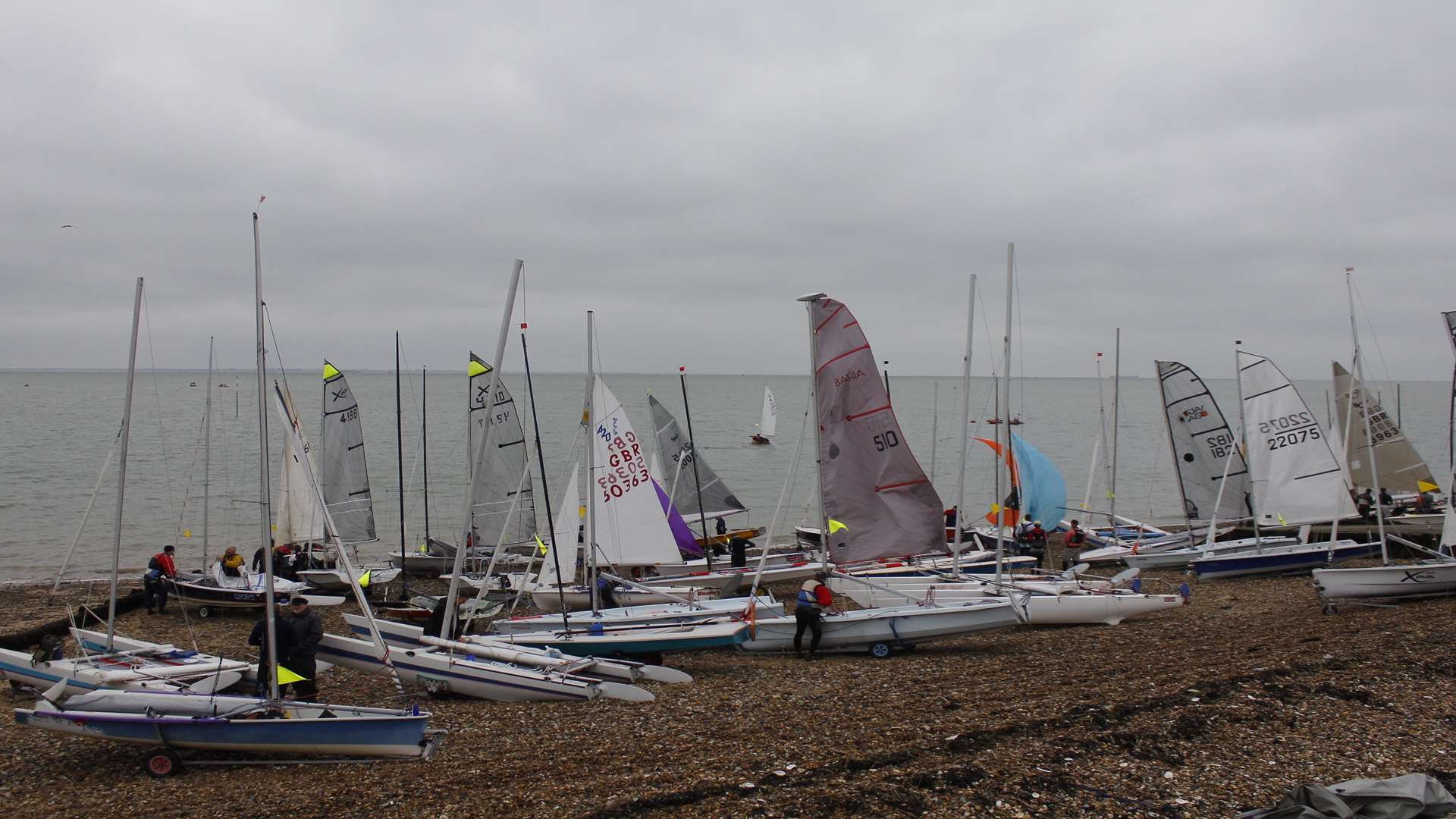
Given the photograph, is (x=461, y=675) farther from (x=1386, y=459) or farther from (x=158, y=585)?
(x=1386, y=459)

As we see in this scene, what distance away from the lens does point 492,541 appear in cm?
2536

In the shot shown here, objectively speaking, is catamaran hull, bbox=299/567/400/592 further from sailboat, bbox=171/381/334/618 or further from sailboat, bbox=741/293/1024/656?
sailboat, bbox=741/293/1024/656

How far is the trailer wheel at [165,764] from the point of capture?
10.2m

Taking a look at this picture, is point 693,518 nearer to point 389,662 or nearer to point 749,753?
point 389,662

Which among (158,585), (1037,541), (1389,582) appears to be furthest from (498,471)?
(1389,582)

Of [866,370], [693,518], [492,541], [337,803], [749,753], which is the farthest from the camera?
[693,518]

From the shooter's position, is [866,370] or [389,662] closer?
[389,662]

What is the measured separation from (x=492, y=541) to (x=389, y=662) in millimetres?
12530

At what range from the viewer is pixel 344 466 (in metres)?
26.7

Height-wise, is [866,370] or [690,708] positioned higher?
[866,370]

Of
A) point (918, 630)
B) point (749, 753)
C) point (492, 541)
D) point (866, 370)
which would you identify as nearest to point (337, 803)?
point (749, 753)

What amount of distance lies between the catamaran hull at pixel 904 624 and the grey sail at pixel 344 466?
607 inches

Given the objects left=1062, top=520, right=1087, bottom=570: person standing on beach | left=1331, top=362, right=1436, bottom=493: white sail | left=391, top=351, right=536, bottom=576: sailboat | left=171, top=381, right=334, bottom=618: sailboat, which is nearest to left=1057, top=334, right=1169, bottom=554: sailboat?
left=1062, top=520, right=1087, bottom=570: person standing on beach

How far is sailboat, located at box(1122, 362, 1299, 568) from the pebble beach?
10.8m
